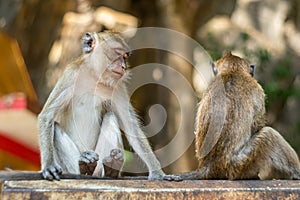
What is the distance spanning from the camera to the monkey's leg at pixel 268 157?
3922 mm

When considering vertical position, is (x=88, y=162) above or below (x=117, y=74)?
below

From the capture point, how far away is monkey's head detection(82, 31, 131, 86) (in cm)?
441

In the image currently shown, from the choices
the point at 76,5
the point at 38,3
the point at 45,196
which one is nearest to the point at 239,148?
the point at 45,196

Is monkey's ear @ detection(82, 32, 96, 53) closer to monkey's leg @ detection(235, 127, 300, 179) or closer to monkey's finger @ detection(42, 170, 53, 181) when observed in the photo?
monkey's leg @ detection(235, 127, 300, 179)

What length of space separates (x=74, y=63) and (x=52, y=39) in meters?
5.52

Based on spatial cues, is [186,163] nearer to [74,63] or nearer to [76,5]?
[76,5]

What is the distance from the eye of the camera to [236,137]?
3.93 metres

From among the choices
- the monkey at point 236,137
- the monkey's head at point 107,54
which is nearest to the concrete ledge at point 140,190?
the monkey at point 236,137

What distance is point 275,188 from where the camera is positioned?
279 cm

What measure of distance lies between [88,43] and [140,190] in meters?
2.13

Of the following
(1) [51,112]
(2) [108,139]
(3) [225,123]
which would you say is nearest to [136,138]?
(2) [108,139]

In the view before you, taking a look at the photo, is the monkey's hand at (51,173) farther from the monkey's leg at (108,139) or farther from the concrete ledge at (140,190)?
the monkey's leg at (108,139)

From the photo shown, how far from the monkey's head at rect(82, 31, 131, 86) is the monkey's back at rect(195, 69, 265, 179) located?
693 millimetres

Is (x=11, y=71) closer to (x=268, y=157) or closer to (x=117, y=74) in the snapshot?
(x=117, y=74)
